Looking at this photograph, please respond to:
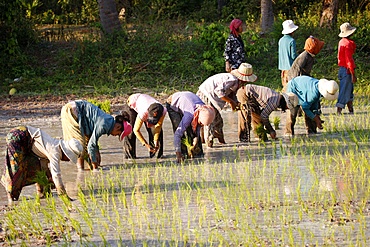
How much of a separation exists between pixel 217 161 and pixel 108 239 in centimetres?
318

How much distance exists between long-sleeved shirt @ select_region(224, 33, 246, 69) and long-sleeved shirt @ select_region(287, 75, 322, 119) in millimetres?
2341

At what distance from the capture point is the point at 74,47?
1880 cm

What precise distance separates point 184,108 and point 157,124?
40cm

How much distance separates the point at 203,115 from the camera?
868 centimetres

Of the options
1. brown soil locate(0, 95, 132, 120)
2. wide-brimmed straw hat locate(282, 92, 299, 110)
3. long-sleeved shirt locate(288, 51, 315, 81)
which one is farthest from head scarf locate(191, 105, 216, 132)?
brown soil locate(0, 95, 132, 120)

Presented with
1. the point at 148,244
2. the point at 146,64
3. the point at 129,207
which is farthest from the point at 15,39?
the point at 148,244

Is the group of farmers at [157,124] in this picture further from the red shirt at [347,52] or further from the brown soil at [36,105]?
the brown soil at [36,105]

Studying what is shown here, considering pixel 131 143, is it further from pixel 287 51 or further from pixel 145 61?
pixel 145 61

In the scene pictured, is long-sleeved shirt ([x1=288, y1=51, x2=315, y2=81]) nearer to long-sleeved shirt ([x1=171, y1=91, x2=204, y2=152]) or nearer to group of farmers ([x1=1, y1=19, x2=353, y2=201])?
group of farmers ([x1=1, y1=19, x2=353, y2=201])

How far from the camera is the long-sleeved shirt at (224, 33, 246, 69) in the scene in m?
12.5

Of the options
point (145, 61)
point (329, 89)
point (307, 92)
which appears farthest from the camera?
point (145, 61)

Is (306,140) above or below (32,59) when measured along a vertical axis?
below

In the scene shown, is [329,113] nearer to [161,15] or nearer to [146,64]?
[146,64]

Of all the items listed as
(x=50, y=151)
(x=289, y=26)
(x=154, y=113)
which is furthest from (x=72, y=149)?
(x=289, y=26)
